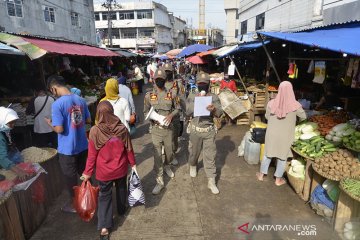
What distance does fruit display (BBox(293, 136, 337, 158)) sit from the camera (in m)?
4.39

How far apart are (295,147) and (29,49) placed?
576cm

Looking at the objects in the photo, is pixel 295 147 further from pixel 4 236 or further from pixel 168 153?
pixel 4 236

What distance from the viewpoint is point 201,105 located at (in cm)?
425

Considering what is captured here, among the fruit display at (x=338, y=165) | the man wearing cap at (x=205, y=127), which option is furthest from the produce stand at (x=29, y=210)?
the fruit display at (x=338, y=165)

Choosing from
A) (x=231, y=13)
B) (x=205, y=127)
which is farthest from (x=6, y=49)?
(x=231, y=13)

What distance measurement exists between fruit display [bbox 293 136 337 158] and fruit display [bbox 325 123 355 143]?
0.11 meters

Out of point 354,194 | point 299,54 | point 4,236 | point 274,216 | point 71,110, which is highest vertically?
point 299,54

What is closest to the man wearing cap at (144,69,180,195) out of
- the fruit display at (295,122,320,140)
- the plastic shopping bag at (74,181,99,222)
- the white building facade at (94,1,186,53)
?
the plastic shopping bag at (74,181,99,222)

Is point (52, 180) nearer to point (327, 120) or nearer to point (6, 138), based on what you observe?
point (6, 138)

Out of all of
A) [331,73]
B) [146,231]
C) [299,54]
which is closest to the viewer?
[146,231]

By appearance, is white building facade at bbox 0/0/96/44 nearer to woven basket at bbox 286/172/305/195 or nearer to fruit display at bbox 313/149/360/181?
woven basket at bbox 286/172/305/195

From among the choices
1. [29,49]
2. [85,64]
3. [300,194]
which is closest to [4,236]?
[29,49]

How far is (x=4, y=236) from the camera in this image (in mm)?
2918

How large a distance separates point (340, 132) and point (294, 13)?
11.6 m
